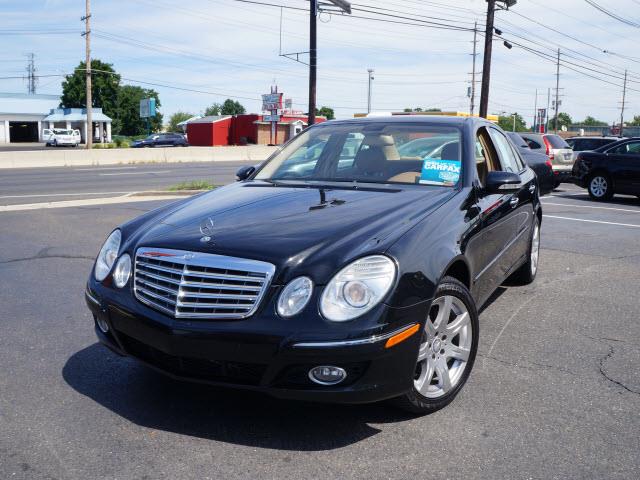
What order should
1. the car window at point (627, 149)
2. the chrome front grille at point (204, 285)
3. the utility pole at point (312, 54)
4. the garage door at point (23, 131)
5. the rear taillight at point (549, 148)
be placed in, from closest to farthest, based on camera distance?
the chrome front grille at point (204, 285), the car window at point (627, 149), the rear taillight at point (549, 148), the utility pole at point (312, 54), the garage door at point (23, 131)

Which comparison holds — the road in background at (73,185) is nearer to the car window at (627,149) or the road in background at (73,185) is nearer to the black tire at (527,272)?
the car window at (627,149)

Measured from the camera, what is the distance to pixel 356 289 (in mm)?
3145

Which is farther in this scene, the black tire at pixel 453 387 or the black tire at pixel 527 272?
the black tire at pixel 527 272

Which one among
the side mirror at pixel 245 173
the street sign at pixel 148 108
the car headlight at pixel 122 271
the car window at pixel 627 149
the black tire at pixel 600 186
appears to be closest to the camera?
the car headlight at pixel 122 271

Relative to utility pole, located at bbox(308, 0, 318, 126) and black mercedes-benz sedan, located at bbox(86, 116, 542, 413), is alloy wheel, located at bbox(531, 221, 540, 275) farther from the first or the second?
utility pole, located at bbox(308, 0, 318, 126)

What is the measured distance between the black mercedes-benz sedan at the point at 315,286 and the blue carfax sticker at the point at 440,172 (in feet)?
0.04

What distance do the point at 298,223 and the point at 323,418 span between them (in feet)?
3.39

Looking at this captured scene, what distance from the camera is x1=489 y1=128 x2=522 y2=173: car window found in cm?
565

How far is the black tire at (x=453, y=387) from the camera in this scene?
345 centimetres

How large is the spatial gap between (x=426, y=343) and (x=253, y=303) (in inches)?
38.0

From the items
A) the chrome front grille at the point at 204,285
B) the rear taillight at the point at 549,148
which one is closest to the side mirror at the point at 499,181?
the chrome front grille at the point at 204,285

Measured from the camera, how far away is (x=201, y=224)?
148 inches

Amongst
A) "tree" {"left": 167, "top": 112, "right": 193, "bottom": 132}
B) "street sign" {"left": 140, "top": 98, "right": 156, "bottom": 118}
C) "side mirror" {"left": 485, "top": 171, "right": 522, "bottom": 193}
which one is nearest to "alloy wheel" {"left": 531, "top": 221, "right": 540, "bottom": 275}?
"side mirror" {"left": 485, "top": 171, "right": 522, "bottom": 193}

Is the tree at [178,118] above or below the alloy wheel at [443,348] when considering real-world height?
above
